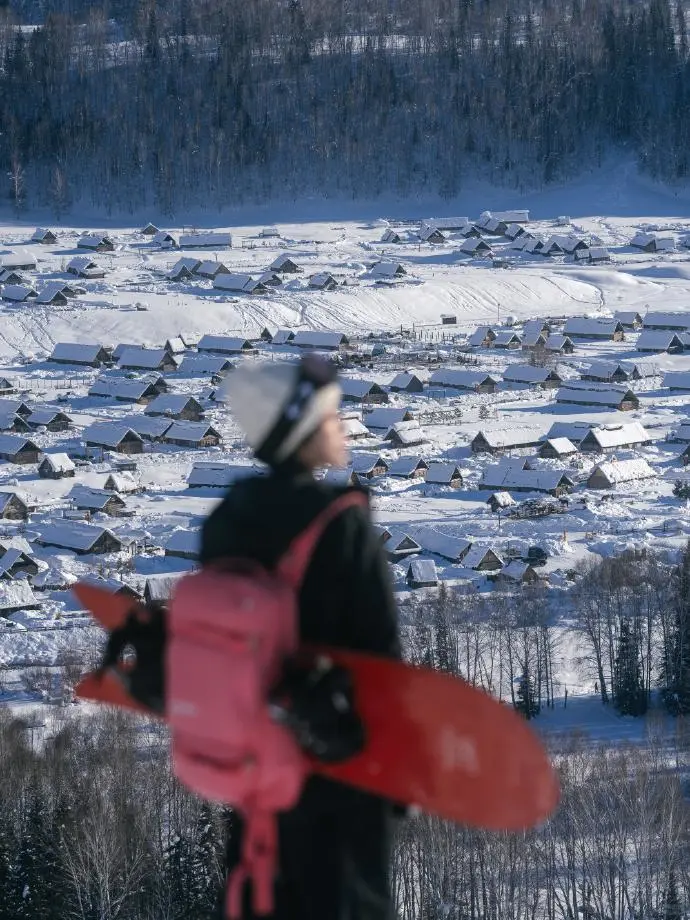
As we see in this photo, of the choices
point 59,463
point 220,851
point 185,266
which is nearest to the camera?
point 220,851

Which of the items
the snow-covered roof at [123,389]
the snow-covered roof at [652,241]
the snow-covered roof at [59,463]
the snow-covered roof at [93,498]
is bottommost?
the snow-covered roof at [652,241]

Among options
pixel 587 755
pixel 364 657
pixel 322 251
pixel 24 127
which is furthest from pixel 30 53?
pixel 364 657

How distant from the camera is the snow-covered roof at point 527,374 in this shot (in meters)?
28.9

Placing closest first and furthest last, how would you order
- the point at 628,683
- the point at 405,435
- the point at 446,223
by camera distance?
the point at 628,683 → the point at 405,435 → the point at 446,223

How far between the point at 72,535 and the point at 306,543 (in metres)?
17.2

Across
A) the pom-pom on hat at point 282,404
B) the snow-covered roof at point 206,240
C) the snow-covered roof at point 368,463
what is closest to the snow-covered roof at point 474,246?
the snow-covered roof at point 206,240

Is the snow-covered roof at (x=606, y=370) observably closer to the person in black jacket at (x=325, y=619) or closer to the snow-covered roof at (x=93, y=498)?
the snow-covered roof at (x=93, y=498)

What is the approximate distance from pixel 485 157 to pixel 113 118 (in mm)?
15180

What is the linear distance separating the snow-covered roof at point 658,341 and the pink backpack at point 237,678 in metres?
31.6

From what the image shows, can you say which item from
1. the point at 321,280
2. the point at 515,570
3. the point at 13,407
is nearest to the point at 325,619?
the point at 515,570

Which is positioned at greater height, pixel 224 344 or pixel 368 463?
pixel 368 463

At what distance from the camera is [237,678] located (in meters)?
1.49

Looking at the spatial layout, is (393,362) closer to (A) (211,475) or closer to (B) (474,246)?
(A) (211,475)

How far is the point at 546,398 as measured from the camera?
91.7 feet
